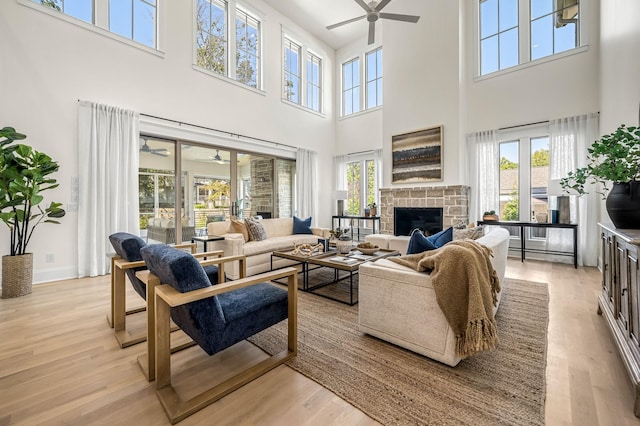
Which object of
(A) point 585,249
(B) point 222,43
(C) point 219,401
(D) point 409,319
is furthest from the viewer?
(B) point 222,43

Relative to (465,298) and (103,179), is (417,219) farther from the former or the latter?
(103,179)

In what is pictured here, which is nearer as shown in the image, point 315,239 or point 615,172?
point 615,172

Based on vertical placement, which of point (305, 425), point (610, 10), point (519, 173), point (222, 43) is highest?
point (222, 43)

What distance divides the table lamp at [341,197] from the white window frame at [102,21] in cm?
445

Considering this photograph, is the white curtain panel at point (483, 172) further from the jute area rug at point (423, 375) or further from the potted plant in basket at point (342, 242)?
the jute area rug at point (423, 375)

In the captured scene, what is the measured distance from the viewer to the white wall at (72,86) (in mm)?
3398

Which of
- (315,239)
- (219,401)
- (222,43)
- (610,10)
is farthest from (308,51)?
(219,401)

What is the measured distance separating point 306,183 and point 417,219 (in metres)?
2.79

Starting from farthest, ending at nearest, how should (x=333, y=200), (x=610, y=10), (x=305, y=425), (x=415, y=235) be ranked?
1. (x=333, y=200)
2. (x=610, y=10)
3. (x=415, y=235)
4. (x=305, y=425)

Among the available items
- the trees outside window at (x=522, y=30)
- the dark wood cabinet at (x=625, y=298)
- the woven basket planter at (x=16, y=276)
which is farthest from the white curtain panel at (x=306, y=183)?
the dark wood cabinet at (x=625, y=298)

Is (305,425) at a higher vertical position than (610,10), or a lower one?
lower

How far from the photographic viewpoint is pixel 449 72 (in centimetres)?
516

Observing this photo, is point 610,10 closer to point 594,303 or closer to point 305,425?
point 594,303

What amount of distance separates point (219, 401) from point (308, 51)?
761cm
